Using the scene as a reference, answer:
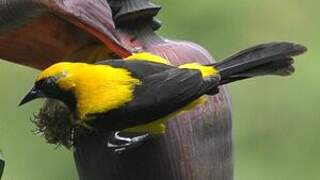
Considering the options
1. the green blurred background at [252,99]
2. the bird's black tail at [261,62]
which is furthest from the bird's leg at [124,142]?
the green blurred background at [252,99]

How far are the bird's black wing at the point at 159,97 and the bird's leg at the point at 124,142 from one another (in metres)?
0.01

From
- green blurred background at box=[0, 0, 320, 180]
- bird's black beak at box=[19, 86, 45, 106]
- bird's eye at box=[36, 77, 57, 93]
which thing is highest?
bird's eye at box=[36, 77, 57, 93]

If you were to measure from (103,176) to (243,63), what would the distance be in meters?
0.19

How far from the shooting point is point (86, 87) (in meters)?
1.11

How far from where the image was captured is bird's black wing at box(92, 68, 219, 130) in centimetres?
108

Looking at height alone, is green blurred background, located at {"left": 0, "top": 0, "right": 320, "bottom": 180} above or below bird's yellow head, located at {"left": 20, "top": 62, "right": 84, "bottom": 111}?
below

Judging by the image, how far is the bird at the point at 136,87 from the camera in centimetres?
108

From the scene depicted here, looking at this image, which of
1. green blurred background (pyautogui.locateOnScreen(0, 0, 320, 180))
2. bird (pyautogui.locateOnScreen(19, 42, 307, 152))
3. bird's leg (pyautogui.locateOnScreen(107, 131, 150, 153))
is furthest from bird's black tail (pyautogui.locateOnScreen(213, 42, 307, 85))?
green blurred background (pyautogui.locateOnScreen(0, 0, 320, 180))

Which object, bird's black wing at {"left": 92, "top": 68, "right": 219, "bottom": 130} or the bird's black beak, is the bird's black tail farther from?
the bird's black beak

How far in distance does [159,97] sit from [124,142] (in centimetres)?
6

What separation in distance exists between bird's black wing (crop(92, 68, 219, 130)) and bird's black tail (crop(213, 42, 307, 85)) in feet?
0.12

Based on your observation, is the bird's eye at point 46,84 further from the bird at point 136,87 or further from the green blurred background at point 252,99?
the green blurred background at point 252,99

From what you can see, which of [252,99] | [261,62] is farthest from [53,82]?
[252,99]

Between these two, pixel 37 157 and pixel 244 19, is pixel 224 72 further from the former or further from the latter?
pixel 244 19
